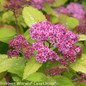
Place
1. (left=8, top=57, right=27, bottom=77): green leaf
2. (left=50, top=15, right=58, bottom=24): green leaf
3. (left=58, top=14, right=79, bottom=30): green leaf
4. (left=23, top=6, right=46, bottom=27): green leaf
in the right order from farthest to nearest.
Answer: (left=50, top=15, right=58, bottom=24): green leaf → (left=58, top=14, right=79, bottom=30): green leaf → (left=23, top=6, right=46, bottom=27): green leaf → (left=8, top=57, right=27, bottom=77): green leaf

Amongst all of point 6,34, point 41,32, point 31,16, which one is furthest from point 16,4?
point 41,32

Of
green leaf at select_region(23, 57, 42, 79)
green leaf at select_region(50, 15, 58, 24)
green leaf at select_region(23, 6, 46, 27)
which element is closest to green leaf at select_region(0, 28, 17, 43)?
green leaf at select_region(23, 6, 46, 27)

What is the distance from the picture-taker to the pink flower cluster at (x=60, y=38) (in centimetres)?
124

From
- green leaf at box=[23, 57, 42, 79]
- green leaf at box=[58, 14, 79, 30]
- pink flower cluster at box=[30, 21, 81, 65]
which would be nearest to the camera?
green leaf at box=[23, 57, 42, 79]

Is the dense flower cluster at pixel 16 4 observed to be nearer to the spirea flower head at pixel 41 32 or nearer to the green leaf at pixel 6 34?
the green leaf at pixel 6 34

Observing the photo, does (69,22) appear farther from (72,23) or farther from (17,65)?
(17,65)

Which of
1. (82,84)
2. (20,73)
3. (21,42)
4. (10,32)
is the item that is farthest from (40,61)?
(10,32)

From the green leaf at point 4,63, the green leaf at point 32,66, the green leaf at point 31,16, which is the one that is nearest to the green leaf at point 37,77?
the green leaf at point 32,66

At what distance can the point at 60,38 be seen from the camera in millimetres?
1280

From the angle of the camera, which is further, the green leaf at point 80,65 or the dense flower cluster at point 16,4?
the dense flower cluster at point 16,4

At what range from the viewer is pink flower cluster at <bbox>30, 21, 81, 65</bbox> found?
124 centimetres

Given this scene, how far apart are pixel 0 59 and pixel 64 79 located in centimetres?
55

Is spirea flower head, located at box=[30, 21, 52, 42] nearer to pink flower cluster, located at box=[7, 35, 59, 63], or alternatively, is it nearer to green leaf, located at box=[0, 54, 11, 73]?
pink flower cluster, located at box=[7, 35, 59, 63]

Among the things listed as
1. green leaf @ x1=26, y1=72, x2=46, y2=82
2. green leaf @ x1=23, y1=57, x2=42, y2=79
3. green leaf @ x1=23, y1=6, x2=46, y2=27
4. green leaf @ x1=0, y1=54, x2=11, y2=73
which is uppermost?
green leaf @ x1=23, y1=6, x2=46, y2=27
